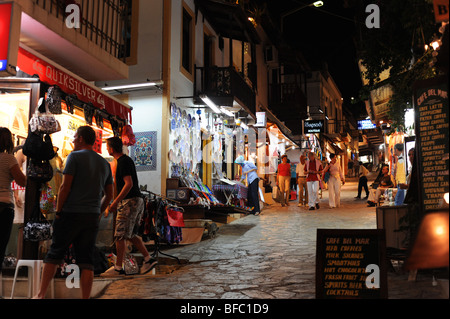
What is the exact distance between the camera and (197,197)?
11.8 m

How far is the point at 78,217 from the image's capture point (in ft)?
16.4

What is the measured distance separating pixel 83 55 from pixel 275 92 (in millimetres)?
17695

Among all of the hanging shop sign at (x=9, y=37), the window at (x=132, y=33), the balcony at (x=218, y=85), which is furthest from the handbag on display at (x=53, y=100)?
the balcony at (x=218, y=85)

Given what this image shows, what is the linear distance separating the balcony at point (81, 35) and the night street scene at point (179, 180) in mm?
38

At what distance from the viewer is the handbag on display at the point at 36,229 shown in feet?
19.4

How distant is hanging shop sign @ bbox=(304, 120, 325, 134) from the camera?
28922 mm

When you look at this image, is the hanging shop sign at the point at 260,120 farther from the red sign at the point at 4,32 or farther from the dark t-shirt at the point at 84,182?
the dark t-shirt at the point at 84,182

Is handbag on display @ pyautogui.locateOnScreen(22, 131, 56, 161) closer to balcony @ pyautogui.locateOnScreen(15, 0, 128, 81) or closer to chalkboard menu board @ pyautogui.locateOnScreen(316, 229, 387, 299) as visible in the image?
Answer: balcony @ pyautogui.locateOnScreen(15, 0, 128, 81)

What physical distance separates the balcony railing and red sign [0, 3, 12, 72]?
4.64ft

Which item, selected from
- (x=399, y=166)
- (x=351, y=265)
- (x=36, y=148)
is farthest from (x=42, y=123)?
(x=399, y=166)

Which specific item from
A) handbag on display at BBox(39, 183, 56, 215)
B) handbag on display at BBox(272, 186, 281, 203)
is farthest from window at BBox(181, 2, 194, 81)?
handbag on display at BBox(39, 183, 56, 215)

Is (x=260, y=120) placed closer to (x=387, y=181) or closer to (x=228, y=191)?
(x=228, y=191)
